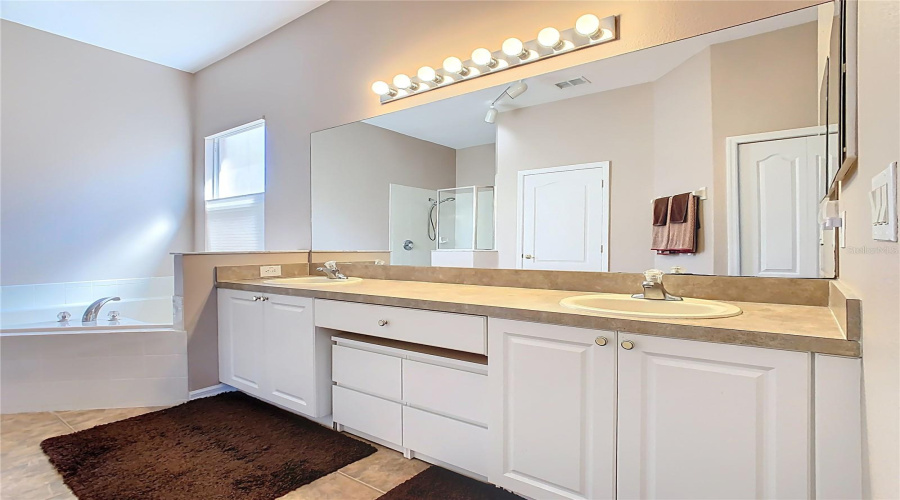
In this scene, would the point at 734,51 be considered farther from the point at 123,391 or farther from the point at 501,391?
the point at 123,391

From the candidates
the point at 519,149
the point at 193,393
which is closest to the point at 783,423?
the point at 519,149

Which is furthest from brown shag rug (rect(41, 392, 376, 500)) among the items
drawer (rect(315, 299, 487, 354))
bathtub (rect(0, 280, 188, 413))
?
drawer (rect(315, 299, 487, 354))

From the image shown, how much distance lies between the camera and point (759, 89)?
148 cm

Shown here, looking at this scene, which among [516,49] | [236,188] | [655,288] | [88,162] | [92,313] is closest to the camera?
[655,288]

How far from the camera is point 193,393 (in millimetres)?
2617

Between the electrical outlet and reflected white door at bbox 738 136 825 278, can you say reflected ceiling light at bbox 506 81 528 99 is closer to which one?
reflected white door at bbox 738 136 825 278

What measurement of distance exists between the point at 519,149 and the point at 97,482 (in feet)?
7.21

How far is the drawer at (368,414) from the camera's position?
1.85m

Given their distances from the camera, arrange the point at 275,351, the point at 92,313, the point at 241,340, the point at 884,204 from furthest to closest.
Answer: the point at 92,313 → the point at 241,340 → the point at 275,351 → the point at 884,204

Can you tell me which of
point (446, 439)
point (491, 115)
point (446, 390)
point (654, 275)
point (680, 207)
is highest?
point (491, 115)

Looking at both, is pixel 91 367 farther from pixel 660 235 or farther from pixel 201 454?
pixel 660 235

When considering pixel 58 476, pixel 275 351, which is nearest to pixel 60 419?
pixel 58 476

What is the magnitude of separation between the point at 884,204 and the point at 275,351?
2331mm

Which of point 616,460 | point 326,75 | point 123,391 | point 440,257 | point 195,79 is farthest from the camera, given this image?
point 195,79
